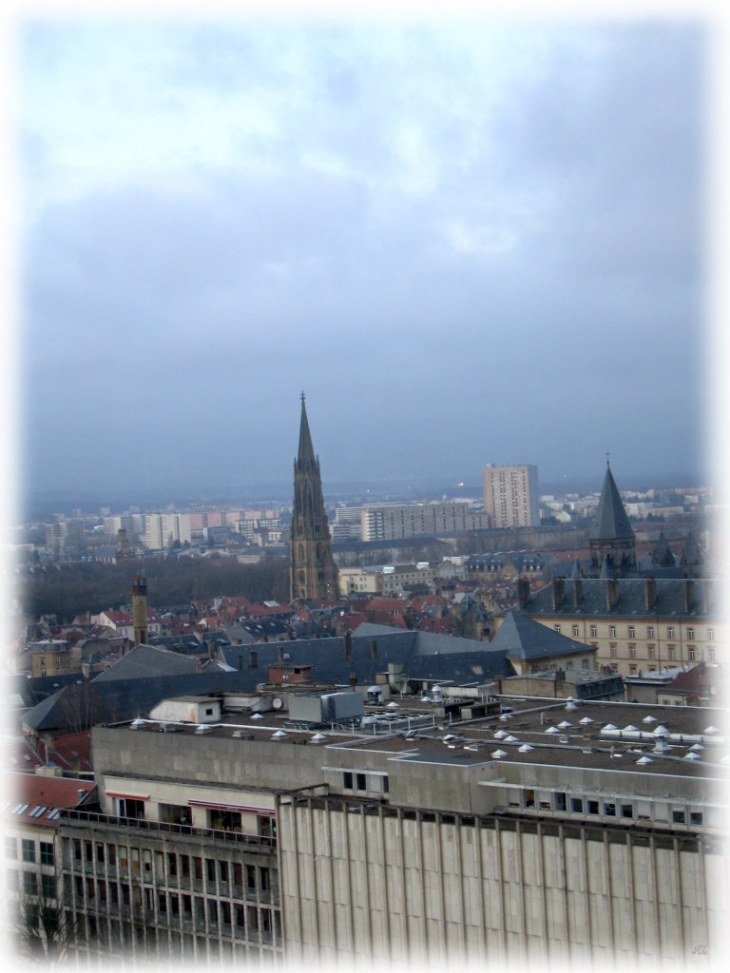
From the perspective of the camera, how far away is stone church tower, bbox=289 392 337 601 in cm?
11038

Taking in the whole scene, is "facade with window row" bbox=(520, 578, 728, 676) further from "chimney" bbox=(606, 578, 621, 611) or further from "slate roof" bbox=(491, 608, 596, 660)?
"slate roof" bbox=(491, 608, 596, 660)

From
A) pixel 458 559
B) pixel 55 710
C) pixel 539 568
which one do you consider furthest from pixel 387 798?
pixel 458 559

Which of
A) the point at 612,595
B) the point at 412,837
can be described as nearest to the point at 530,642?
the point at 612,595

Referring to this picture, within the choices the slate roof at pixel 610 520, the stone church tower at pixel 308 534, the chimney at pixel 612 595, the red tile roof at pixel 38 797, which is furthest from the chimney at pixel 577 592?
the stone church tower at pixel 308 534

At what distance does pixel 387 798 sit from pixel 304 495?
88.0 meters

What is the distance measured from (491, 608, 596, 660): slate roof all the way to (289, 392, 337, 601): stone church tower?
5601 cm

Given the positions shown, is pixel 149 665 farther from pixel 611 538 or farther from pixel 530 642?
pixel 611 538

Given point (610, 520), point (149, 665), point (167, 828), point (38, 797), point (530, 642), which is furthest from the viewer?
point (610, 520)

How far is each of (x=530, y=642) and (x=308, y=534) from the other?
192ft

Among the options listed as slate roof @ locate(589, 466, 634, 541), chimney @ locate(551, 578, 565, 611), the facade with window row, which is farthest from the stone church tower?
the facade with window row

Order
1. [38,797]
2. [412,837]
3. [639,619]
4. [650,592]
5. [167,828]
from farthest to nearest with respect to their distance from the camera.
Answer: [650,592] → [639,619] → [38,797] → [167,828] → [412,837]

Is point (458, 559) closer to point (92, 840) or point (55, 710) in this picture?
point (55, 710)

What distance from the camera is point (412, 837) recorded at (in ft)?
68.9

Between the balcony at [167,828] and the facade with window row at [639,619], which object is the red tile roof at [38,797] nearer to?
the balcony at [167,828]
